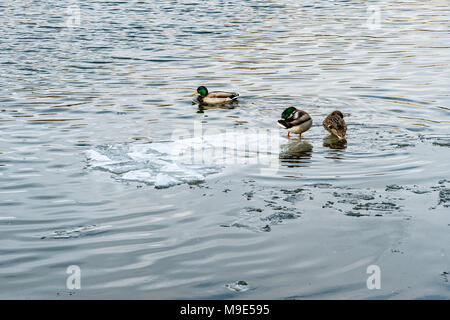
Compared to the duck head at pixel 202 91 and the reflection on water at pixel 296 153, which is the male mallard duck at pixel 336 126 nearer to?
the reflection on water at pixel 296 153

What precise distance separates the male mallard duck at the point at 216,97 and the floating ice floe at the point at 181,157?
288cm

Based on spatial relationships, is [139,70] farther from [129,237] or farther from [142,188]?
[129,237]

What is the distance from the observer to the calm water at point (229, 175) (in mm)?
6578

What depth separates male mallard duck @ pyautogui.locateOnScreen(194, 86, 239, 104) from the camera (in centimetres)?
1493

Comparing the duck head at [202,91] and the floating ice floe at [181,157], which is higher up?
the duck head at [202,91]

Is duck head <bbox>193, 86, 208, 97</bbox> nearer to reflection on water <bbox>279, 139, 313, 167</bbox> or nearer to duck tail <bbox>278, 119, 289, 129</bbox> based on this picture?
duck tail <bbox>278, 119, 289, 129</bbox>

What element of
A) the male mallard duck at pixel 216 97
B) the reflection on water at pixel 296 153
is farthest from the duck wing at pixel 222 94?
the reflection on water at pixel 296 153

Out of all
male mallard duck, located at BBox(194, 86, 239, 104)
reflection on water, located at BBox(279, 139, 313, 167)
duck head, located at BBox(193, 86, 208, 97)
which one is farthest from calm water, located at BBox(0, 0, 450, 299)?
duck head, located at BBox(193, 86, 208, 97)

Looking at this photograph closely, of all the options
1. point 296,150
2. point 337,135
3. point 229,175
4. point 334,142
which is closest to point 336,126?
point 337,135

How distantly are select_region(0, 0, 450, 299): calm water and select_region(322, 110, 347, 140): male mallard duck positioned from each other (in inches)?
12.8

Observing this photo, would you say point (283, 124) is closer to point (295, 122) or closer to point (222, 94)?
point (295, 122)

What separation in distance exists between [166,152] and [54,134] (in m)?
2.63

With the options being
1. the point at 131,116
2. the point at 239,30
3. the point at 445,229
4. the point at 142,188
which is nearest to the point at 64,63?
the point at 131,116
